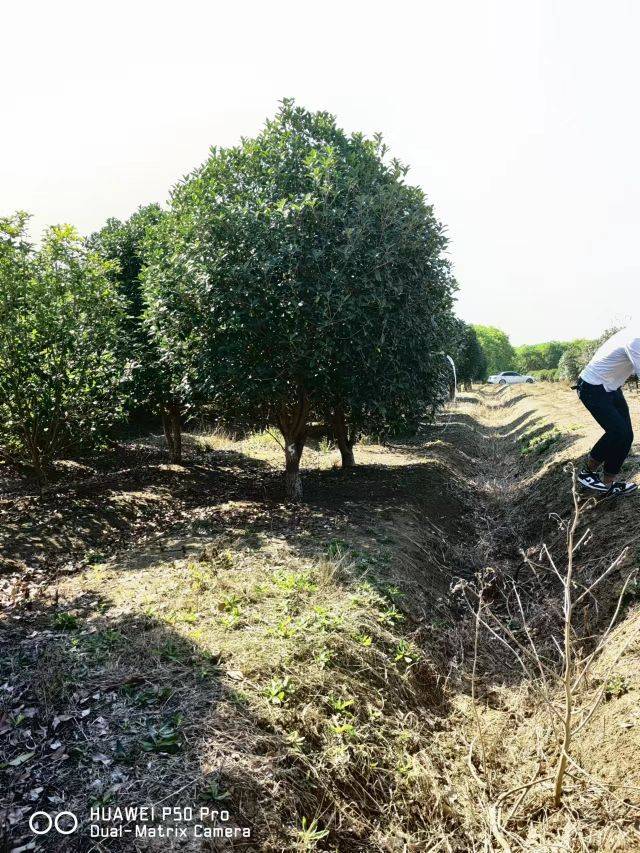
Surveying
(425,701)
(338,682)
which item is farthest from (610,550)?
(338,682)

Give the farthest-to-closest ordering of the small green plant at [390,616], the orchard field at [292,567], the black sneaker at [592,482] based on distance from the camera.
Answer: the black sneaker at [592,482] → the small green plant at [390,616] → the orchard field at [292,567]

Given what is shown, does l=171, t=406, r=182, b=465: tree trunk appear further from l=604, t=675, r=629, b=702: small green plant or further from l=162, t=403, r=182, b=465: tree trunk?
l=604, t=675, r=629, b=702: small green plant

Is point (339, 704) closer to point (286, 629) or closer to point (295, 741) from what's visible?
point (295, 741)

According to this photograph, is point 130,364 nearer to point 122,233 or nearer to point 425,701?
point 122,233

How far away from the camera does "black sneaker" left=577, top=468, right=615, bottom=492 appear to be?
6395mm

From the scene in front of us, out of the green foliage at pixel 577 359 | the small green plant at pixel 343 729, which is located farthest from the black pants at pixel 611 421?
the green foliage at pixel 577 359

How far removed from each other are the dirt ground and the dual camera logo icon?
A: 39mm

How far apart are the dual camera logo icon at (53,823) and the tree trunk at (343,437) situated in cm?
916

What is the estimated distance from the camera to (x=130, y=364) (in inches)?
433

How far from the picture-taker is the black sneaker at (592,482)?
21.0ft

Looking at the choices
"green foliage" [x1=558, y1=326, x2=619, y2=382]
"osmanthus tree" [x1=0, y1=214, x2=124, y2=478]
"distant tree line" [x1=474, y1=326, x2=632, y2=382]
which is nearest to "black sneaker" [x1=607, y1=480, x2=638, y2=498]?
"osmanthus tree" [x1=0, y1=214, x2=124, y2=478]

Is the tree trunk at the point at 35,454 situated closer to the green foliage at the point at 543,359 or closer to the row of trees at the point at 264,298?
the row of trees at the point at 264,298

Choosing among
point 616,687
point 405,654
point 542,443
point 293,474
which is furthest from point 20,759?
point 542,443

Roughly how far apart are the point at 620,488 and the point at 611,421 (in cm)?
85
